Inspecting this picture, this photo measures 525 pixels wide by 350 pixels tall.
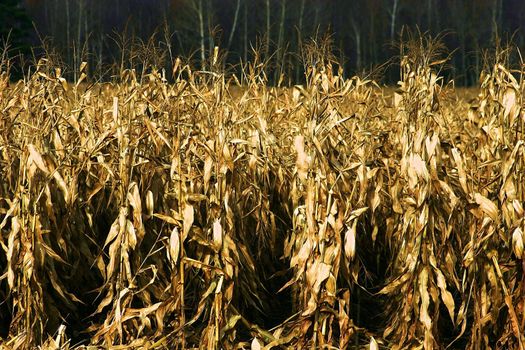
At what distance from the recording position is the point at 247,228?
4051mm

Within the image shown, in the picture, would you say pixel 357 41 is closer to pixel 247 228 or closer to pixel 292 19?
pixel 292 19

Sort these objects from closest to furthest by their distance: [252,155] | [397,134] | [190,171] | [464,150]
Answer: [190,171] < [252,155] < [397,134] < [464,150]

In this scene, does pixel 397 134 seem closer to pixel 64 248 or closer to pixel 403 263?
pixel 403 263

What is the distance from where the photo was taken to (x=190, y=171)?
3516 millimetres

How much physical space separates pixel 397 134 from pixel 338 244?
49.9 inches

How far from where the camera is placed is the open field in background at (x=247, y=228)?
3.34 m

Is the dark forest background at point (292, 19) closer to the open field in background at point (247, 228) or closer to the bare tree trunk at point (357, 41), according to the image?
the bare tree trunk at point (357, 41)

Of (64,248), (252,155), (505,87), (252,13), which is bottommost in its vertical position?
(252,13)

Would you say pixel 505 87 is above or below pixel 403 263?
above

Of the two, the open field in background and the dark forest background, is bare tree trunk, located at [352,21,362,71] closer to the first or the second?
the dark forest background

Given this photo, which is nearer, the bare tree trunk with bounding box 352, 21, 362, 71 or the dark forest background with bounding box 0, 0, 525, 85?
the dark forest background with bounding box 0, 0, 525, 85

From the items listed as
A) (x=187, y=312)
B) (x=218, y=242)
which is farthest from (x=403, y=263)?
(x=187, y=312)

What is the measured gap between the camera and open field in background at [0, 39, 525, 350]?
132 inches

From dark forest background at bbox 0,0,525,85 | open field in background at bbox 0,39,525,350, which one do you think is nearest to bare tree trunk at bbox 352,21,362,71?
dark forest background at bbox 0,0,525,85
